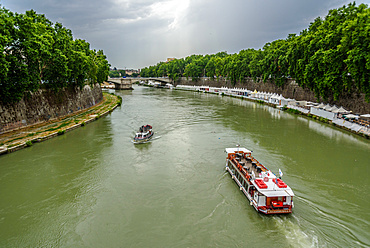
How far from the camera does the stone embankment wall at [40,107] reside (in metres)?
21.6

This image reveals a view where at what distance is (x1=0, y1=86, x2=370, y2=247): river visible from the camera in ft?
30.6

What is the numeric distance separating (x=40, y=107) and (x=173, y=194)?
21.7m

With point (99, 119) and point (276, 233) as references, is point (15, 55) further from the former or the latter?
point (276, 233)

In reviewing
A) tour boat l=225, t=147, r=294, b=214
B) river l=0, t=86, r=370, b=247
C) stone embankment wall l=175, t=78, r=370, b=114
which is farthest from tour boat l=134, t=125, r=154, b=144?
stone embankment wall l=175, t=78, r=370, b=114

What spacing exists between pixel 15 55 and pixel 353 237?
26.6m

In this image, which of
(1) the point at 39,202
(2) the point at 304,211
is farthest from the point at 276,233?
(1) the point at 39,202

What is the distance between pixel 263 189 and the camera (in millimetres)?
10398

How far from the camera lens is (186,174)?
47.8 ft

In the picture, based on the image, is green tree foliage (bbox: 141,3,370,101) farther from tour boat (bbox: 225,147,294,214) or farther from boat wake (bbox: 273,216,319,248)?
boat wake (bbox: 273,216,319,248)

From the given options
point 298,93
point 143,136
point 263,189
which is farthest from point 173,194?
point 298,93

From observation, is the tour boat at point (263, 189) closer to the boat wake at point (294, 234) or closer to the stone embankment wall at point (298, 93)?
the boat wake at point (294, 234)

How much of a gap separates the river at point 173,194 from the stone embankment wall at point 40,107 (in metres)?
4.65

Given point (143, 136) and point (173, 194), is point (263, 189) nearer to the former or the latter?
point (173, 194)

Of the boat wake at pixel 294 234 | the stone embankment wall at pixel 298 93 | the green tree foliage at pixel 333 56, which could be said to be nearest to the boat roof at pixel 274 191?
the boat wake at pixel 294 234
